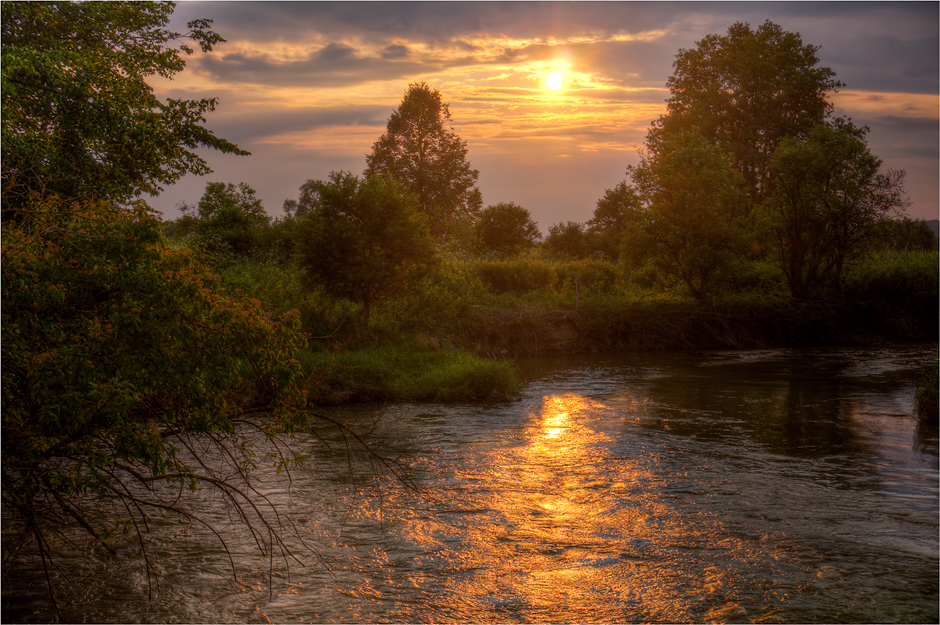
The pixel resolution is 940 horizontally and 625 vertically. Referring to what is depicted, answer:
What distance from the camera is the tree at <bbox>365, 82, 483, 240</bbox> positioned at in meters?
54.1

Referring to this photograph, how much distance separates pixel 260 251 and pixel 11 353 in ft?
94.4

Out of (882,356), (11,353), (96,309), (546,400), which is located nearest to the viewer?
(11,353)

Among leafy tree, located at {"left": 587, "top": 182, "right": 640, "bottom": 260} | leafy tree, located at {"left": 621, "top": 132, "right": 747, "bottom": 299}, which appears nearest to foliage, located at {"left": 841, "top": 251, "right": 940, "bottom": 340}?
leafy tree, located at {"left": 621, "top": 132, "right": 747, "bottom": 299}

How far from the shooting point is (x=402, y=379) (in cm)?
1867

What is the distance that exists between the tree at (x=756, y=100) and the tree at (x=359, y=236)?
1208 inches

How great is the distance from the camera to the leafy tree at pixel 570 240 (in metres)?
57.3

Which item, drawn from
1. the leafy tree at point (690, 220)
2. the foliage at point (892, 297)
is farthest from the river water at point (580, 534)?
the foliage at point (892, 297)

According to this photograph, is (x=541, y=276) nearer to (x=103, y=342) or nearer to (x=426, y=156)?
(x=426, y=156)

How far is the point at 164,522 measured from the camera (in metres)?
9.74

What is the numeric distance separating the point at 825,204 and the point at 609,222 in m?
27.8

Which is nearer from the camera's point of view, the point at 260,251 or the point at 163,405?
the point at 163,405

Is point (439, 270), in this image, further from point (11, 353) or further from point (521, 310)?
point (11, 353)

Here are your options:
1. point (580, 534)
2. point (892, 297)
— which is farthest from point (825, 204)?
point (580, 534)

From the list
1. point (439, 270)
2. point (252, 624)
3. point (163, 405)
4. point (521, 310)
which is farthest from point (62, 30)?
point (521, 310)
